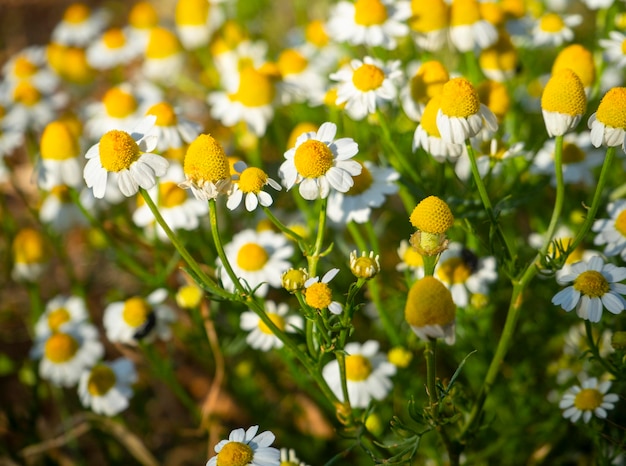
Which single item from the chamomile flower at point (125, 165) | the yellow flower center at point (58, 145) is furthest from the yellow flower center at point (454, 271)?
the yellow flower center at point (58, 145)

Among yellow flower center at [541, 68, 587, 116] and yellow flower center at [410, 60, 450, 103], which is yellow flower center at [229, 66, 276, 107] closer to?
yellow flower center at [410, 60, 450, 103]

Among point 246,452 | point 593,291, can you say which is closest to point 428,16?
point 593,291

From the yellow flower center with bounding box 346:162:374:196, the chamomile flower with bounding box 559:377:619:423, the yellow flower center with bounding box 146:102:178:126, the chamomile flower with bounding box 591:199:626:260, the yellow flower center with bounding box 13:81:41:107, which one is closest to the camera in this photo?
the chamomile flower with bounding box 559:377:619:423

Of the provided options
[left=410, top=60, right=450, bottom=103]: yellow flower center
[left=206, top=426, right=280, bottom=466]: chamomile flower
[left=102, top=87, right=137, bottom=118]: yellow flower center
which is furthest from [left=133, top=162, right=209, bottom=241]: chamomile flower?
[left=206, top=426, right=280, bottom=466]: chamomile flower

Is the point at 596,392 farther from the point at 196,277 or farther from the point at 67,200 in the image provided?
the point at 67,200

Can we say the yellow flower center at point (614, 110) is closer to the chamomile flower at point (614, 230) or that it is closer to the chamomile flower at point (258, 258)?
the chamomile flower at point (614, 230)

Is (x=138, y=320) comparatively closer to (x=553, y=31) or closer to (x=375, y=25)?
(x=375, y=25)
